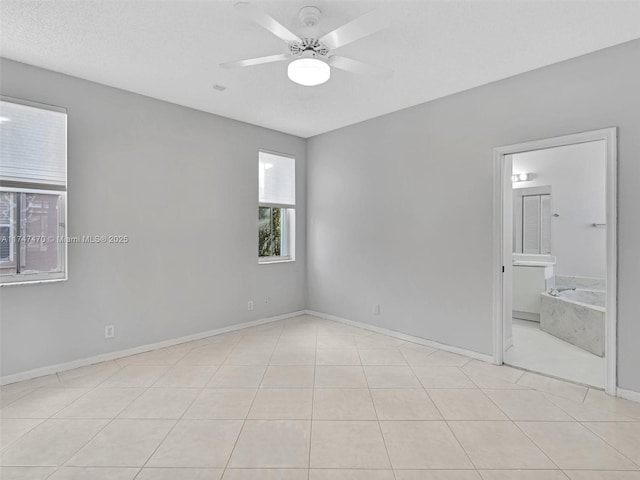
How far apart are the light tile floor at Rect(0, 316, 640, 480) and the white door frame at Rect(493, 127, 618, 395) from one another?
31cm

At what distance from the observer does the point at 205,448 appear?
2.04m

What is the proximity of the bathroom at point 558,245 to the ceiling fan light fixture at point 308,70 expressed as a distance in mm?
3355

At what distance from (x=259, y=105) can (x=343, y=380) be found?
10.1 ft

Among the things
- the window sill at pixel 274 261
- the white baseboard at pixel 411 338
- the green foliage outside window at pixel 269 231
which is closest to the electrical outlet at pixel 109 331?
the window sill at pixel 274 261

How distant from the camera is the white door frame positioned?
2.68 m

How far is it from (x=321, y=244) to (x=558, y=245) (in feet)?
12.3

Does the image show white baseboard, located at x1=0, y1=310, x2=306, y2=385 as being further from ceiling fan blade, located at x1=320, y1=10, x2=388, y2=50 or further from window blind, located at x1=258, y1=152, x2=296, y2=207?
ceiling fan blade, located at x1=320, y1=10, x2=388, y2=50

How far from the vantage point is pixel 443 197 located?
12.4ft

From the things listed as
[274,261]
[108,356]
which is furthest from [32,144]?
[274,261]

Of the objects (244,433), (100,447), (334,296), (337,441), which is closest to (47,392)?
(100,447)

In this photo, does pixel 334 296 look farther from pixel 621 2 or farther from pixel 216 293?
pixel 621 2

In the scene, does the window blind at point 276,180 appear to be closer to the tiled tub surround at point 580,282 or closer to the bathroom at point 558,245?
the bathroom at point 558,245

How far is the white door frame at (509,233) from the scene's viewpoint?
2678 mm

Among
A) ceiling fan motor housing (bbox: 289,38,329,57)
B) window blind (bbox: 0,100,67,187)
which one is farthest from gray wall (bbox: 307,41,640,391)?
window blind (bbox: 0,100,67,187)
